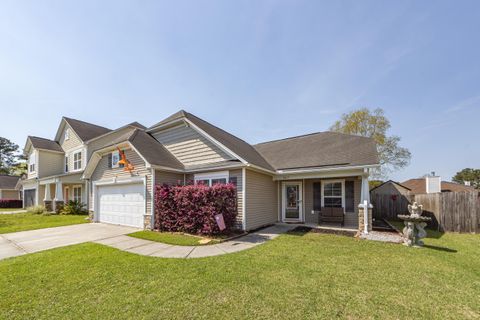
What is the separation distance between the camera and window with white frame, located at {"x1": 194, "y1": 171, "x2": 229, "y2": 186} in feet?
32.4

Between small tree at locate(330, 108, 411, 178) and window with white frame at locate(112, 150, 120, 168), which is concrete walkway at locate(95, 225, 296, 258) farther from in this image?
small tree at locate(330, 108, 411, 178)

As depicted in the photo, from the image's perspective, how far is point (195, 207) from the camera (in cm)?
852

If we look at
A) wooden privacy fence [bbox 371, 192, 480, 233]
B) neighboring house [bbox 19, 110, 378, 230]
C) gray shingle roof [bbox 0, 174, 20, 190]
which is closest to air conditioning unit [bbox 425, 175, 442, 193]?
wooden privacy fence [bbox 371, 192, 480, 233]

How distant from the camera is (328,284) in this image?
13.8 feet

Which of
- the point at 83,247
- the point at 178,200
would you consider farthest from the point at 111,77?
the point at 83,247

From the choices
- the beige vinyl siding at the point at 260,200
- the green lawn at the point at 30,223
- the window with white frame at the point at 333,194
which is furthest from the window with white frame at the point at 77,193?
the window with white frame at the point at 333,194

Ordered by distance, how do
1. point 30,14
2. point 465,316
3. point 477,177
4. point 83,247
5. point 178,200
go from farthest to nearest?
point 477,177, point 178,200, point 30,14, point 83,247, point 465,316

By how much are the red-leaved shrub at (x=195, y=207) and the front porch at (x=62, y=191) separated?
13.6m

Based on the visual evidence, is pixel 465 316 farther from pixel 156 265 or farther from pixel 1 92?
pixel 1 92

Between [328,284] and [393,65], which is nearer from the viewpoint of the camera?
[328,284]

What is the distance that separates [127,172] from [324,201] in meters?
10.1

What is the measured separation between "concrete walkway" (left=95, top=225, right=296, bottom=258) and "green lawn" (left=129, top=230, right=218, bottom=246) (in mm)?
298

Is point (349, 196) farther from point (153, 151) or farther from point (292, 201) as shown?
point (153, 151)

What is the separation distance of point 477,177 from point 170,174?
73.0 m
